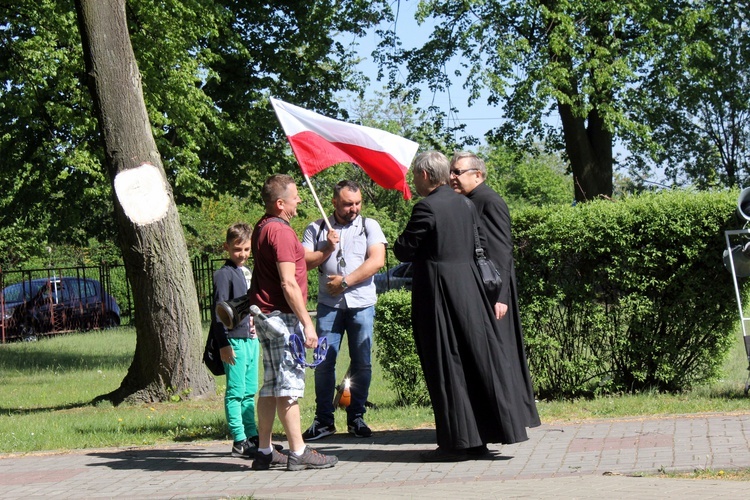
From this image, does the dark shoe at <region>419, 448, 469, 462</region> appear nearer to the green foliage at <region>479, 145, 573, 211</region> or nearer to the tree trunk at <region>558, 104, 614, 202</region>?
the tree trunk at <region>558, 104, 614, 202</region>

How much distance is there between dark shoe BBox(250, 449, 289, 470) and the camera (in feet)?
21.3

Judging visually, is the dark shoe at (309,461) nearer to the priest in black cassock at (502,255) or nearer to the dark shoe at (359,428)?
the dark shoe at (359,428)

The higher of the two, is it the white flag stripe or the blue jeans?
the white flag stripe

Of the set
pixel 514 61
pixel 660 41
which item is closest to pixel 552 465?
pixel 514 61

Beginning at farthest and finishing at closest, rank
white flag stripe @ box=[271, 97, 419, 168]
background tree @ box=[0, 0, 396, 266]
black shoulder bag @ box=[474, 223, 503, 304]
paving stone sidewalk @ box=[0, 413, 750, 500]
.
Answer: background tree @ box=[0, 0, 396, 266]
white flag stripe @ box=[271, 97, 419, 168]
black shoulder bag @ box=[474, 223, 503, 304]
paving stone sidewalk @ box=[0, 413, 750, 500]

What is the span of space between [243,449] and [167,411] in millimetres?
3168

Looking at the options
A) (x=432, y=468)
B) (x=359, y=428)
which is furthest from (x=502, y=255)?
(x=359, y=428)

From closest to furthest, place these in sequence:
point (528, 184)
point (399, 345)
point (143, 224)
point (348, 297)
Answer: point (348, 297), point (399, 345), point (143, 224), point (528, 184)

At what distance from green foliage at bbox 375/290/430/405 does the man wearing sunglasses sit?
1069mm

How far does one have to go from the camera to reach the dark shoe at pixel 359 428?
25.0ft

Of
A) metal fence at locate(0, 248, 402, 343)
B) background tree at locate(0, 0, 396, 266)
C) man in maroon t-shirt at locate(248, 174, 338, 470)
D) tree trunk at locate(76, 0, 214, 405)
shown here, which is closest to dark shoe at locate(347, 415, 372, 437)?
man in maroon t-shirt at locate(248, 174, 338, 470)

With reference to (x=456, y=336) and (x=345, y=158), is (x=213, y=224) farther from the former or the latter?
(x=456, y=336)

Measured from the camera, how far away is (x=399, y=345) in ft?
28.6

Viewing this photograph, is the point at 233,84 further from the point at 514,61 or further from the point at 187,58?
the point at 514,61
